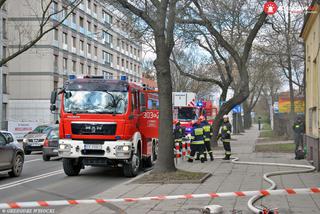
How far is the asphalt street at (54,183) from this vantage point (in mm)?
10977

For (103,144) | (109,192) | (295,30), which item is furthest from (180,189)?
(295,30)

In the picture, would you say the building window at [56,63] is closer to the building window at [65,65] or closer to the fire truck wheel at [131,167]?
the building window at [65,65]

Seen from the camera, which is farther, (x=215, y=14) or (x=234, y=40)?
(x=234, y=40)

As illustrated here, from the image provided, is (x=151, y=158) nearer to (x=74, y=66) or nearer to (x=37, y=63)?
(x=37, y=63)

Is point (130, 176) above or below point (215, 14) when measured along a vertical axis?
below

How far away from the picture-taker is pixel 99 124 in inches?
542

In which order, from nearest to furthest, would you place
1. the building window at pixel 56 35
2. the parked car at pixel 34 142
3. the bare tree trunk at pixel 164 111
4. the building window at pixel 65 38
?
1. the bare tree trunk at pixel 164 111
2. the parked car at pixel 34 142
3. the building window at pixel 56 35
4. the building window at pixel 65 38

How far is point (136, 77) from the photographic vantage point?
3425 inches

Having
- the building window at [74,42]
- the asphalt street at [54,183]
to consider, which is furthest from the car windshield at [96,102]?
the building window at [74,42]

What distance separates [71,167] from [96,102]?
7.71ft

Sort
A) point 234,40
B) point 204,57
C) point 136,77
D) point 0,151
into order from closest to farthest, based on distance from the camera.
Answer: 1. point 0,151
2. point 234,40
3. point 204,57
4. point 136,77

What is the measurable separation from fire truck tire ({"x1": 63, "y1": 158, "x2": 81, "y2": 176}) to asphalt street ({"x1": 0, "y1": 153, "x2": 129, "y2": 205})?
218mm

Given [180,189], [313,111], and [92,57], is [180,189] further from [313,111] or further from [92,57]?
[92,57]

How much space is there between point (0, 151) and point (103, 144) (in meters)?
2.99
